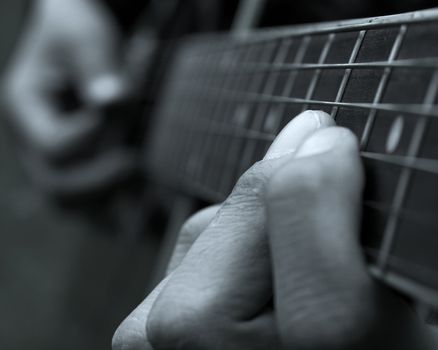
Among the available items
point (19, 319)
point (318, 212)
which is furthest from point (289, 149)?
point (19, 319)

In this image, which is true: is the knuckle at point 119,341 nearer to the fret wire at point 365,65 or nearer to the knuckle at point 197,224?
the knuckle at point 197,224

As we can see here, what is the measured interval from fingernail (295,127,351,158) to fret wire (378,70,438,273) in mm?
38

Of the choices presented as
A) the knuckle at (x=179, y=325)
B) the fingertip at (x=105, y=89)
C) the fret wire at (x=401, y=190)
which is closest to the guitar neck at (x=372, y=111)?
the fret wire at (x=401, y=190)

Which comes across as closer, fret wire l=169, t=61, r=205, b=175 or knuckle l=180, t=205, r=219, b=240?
knuckle l=180, t=205, r=219, b=240

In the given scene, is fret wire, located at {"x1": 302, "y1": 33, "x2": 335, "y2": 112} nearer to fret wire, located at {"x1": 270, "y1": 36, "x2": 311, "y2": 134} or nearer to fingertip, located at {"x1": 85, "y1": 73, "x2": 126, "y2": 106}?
fret wire, located at {"x1": 270, "y1": 36, "x2": 311, "y2": 134}

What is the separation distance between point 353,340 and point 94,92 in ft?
2.83

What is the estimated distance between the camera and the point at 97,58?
1.16 m

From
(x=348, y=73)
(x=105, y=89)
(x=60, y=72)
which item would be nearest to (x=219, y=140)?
(x=348, y=73)

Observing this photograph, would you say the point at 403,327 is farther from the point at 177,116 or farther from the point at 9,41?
the point at 9,41

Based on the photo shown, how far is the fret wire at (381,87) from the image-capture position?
377 millimetres

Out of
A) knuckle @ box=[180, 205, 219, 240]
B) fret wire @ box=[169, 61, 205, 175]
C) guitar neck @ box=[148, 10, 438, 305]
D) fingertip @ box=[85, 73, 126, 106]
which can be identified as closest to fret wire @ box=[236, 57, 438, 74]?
guitar neck @ box=[148, 10, 438, 305]

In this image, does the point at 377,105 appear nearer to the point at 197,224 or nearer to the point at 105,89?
the point at 197,224

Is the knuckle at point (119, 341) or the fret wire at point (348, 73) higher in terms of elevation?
the fret wire at point (348, 73)

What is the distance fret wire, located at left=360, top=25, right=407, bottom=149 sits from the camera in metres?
0.38
